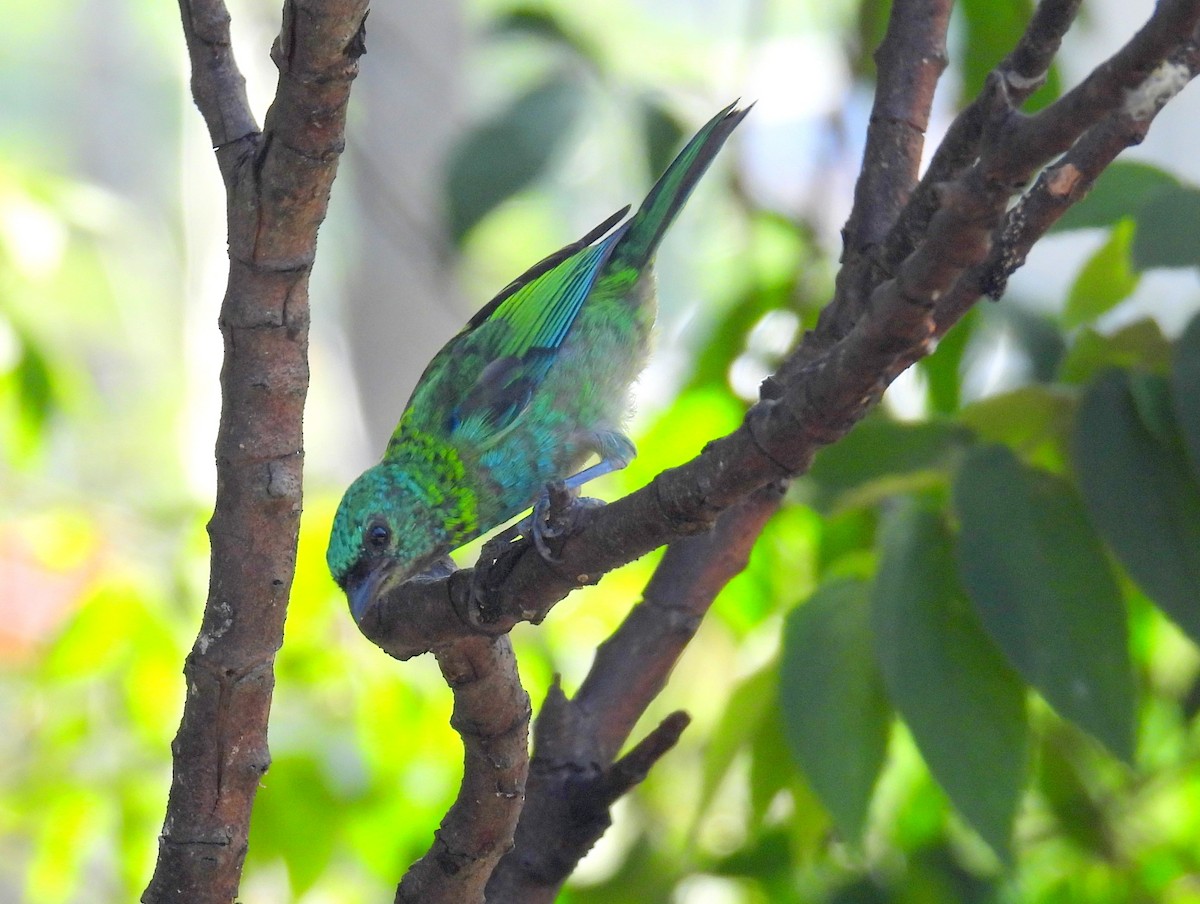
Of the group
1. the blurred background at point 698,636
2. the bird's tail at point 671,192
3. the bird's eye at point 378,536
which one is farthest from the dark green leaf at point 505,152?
the bird's eye at point 378,536

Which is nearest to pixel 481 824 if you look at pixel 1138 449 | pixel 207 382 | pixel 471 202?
pixel 1138 449

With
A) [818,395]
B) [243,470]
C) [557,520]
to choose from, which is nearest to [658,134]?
[557,520]

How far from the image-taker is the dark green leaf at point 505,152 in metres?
2.98

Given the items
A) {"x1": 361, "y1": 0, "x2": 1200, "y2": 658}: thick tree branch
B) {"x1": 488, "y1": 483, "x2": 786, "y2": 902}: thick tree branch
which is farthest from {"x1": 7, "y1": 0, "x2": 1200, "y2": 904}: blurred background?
{"x1": 361, "y1": 0, "x2": 1200, "y2": 658}: thick tree branch

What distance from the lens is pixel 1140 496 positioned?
1826 mm

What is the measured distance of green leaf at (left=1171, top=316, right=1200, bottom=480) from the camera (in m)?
1.77

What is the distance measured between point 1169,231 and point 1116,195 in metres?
0.25

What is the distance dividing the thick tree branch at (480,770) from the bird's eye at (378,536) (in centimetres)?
94

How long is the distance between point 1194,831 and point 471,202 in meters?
2.35

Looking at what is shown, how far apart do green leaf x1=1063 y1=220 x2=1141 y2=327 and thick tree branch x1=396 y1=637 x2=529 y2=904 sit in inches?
62.4

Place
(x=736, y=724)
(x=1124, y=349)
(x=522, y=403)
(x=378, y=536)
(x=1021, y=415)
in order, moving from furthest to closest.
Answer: (x=522, y=403) < (x=378, y=536) < (x=736, y=724) < (x=1021, y=415) < (x=1124, y=349)

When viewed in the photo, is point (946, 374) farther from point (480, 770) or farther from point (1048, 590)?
point (480, 770)

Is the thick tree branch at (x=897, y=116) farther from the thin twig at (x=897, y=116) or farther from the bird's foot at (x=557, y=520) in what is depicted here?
the bird's foot at (x=557, y=520)

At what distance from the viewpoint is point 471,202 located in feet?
9.77
